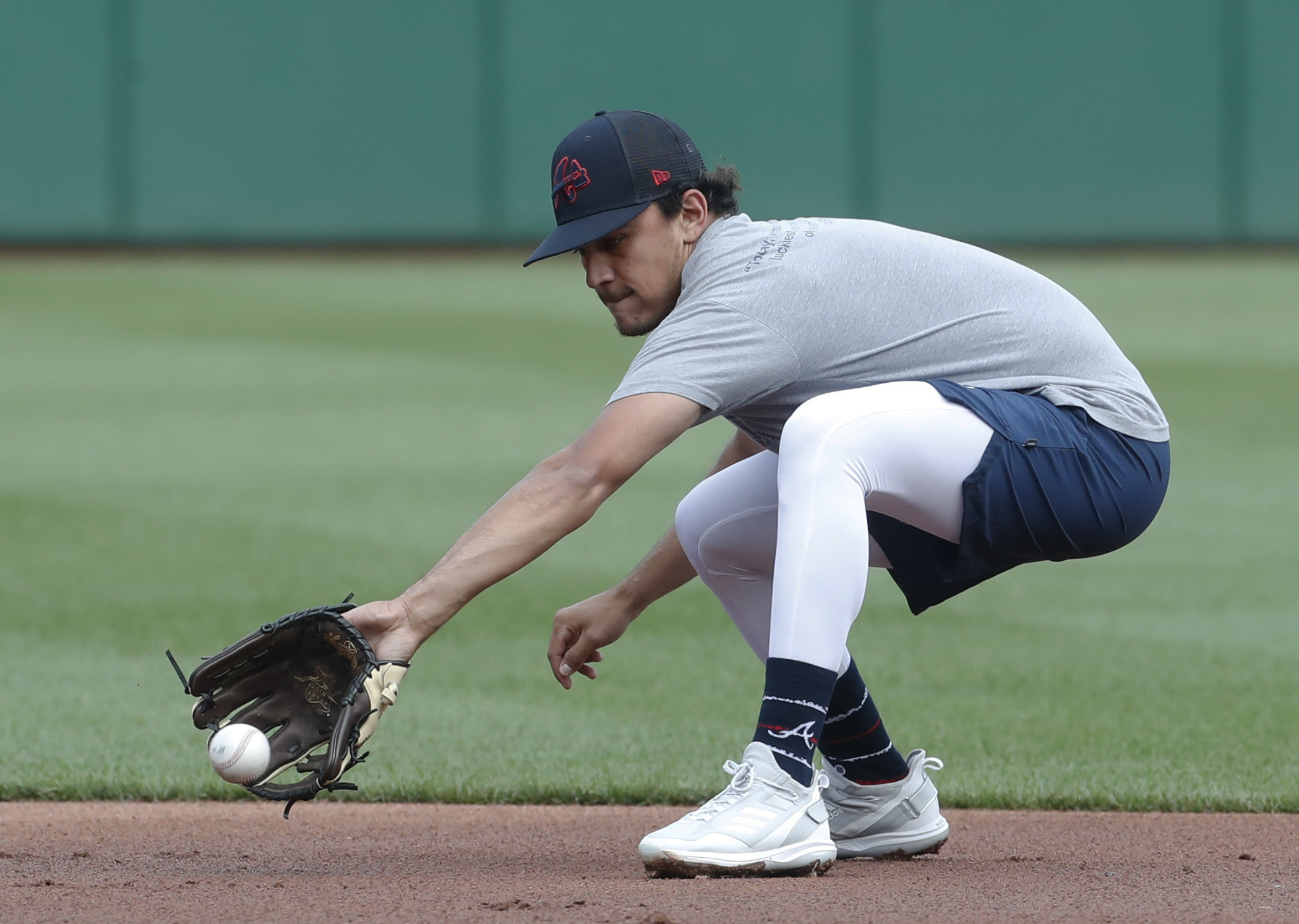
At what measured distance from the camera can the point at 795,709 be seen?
2.74 metres

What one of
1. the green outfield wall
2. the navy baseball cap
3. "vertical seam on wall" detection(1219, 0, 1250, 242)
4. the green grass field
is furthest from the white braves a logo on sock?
"vertical seam on wall" detection(1219, 0, 1250, 242)

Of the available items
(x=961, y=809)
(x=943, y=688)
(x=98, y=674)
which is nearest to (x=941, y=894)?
(x=961, y=809)

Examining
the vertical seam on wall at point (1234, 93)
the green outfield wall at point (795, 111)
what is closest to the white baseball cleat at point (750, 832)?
the green outfield wall at point (795, 111)

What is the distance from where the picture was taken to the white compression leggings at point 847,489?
2.73 meters

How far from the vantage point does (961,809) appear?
3820 millimetres

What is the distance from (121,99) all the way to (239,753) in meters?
17.6

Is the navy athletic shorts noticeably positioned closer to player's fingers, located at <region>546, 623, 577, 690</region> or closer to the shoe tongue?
the shoe tongue

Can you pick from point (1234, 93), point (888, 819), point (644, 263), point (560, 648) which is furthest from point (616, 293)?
point (1234, 93)

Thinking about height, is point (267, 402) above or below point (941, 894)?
below

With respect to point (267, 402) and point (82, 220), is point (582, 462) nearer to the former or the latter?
point (267, 402)

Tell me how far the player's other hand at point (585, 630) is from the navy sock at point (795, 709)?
487 mm

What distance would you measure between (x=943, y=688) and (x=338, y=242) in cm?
1614

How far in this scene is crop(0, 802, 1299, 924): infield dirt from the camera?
8.26ft

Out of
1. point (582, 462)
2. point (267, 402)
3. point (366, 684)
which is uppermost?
point (582, 462)
